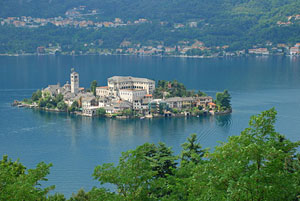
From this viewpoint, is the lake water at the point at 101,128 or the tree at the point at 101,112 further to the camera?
the tree at the point at 101,112

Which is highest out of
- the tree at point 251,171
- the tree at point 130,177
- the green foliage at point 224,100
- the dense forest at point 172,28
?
the dense forest at point 172,28

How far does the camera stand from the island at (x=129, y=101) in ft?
93.8

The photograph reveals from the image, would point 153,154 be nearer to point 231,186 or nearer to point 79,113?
point 231,186

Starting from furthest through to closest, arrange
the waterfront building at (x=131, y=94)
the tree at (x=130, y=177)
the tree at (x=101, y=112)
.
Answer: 1. the waterfront building at (x=131, y=94)
2. the tree at (x=101, y=112)
3. the tree at (x=130, y=177)

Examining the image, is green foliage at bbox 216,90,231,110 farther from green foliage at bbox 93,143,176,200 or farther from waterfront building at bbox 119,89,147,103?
green foliage at bbox 93,143,176,200

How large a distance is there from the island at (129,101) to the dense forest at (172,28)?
163 feet

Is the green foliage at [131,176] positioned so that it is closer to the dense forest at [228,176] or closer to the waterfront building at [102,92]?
the dense forest at [228,176]

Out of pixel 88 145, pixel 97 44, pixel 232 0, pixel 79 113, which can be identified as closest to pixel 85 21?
pixel 97 44

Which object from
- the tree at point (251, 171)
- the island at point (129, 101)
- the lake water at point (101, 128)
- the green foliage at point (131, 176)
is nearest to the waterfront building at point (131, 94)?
the island at point (129, 101)

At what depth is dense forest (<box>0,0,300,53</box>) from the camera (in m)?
82.4

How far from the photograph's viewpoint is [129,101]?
29781mm

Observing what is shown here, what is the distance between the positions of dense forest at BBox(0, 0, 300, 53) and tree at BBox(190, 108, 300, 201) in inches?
2862

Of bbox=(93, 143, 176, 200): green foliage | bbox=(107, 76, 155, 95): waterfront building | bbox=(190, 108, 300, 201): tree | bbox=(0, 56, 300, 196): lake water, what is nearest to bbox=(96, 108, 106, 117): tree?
bbox=(0, 56, 300, 196): lake water

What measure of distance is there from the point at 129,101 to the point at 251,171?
75.7 feet
